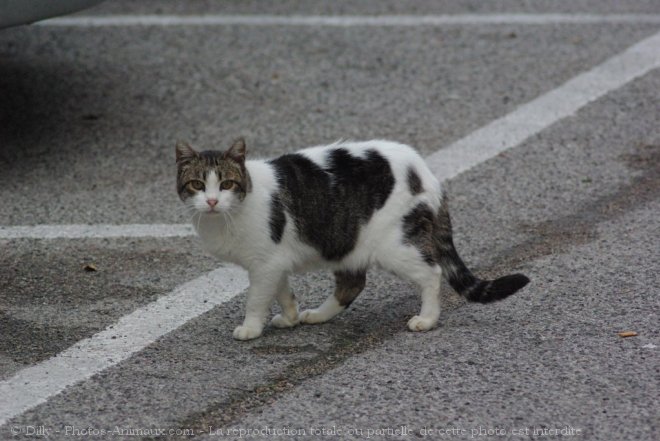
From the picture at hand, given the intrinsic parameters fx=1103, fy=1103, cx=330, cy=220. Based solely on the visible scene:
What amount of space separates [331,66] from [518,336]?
4817mm

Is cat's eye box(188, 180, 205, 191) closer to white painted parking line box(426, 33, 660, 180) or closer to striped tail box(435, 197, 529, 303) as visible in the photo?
striped tail box(435, 197, 529, 303)

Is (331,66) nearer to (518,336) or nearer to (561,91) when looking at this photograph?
(561,91)

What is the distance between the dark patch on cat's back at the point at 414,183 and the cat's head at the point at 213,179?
2.31ft

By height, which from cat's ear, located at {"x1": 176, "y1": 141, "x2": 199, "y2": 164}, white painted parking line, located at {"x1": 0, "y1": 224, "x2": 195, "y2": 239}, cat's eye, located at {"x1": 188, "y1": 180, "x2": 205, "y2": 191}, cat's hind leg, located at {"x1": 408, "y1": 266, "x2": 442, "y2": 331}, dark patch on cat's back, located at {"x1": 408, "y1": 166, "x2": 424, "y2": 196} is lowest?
white painted parking line, located at {"x1": 0, "y1": 224, "x2": 195, "y2": 239}

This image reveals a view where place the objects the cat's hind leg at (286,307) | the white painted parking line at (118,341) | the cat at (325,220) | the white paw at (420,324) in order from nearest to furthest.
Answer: the white painted parking line at (118,341), the cat at (325,220), the white paw at (420,324), the cat's hind leg at (286,307)

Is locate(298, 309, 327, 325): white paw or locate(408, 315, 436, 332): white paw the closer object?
locate(408, 315, 436, 332): white paw

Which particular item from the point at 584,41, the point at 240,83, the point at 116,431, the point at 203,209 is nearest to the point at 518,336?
the point at 203,209

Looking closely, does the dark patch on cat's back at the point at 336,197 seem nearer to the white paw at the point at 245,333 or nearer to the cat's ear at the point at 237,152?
the cat's ear at the point at 237,152

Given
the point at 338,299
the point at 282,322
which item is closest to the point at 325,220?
the point at 338,299

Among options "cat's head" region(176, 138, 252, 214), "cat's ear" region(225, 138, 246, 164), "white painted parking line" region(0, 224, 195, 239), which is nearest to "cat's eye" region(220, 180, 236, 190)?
"cat's head" region(176, 138, 252, 214)

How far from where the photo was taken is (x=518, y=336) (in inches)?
188

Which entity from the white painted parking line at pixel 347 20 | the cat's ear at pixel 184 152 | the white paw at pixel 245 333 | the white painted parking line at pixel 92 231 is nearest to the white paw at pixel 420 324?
the white paw at pixel 245 333

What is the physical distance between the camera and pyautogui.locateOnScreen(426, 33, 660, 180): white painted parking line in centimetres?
724

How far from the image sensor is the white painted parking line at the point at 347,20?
10.2 meters
